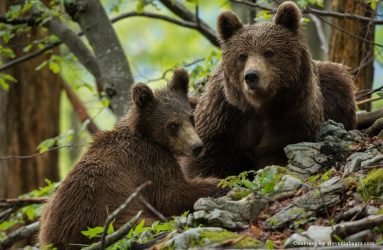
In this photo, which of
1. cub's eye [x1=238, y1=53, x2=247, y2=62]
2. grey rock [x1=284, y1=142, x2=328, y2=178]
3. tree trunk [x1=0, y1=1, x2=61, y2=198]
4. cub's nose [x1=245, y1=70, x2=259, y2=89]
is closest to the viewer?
grey rock [x1=284, y1=142, x2=328, y2=178]

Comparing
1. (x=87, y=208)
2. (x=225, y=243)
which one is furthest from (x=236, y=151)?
(x=225, y=243)

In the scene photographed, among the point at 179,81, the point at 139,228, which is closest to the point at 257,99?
the point at 179,81

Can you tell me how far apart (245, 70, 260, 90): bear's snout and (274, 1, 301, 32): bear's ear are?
99 cm

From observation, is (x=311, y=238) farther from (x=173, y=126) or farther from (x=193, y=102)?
(x=193, y=102)

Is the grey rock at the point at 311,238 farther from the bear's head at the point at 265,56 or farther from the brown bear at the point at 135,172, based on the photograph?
the bear's head at the point at 265,56

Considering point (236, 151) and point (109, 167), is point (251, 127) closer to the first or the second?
point (236, 151)

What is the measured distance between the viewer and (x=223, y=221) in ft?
21.0

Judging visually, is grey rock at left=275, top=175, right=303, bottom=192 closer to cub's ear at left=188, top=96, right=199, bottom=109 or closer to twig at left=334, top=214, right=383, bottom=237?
twig at left=334, top=214, right=383, bottom=237

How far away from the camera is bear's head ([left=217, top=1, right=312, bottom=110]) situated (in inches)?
345

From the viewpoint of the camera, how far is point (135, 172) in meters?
8.06

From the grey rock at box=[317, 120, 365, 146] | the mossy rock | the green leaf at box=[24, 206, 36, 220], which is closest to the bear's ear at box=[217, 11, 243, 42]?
the grey rock at box=[317, 120, 365, 146]

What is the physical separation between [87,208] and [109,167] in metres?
0.63

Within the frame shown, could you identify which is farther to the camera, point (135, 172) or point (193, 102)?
point (193, 102)

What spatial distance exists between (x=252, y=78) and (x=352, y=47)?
4.50 m
